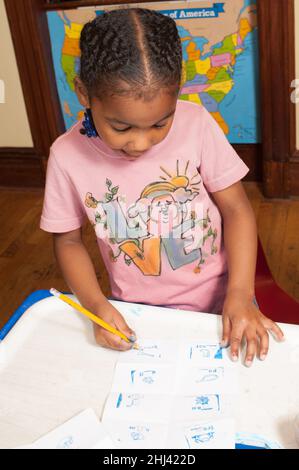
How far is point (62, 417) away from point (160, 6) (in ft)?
6.42

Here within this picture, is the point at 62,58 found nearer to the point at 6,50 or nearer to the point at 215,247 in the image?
the point at 6,50

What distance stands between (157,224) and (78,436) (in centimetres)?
44

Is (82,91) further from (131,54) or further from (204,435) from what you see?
(204,435)

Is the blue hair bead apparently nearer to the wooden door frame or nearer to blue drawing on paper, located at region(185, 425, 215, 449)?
blue drawing on paper, located at region(185, 425, 215, 449)

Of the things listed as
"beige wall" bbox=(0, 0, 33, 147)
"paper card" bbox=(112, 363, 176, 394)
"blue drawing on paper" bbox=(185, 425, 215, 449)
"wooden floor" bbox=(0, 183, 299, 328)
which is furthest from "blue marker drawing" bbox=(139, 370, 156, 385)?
"beige wall" bbox=(0, 0, 33, 147)

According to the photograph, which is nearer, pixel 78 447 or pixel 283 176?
pixel 78 447

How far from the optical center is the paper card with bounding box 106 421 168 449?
0.69m

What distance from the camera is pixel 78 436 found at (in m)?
0.72

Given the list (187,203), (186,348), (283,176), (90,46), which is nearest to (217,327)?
(186,348)

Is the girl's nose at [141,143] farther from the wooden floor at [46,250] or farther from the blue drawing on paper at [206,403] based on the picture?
the wooden floor at [46,250]

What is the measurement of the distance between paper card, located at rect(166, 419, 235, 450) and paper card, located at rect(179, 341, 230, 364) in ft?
0.37

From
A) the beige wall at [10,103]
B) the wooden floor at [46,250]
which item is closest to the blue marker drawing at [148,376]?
the wooden floor at [46,250]

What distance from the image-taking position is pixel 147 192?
1.02 m

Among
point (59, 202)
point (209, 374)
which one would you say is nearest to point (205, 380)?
point (209, 374)
